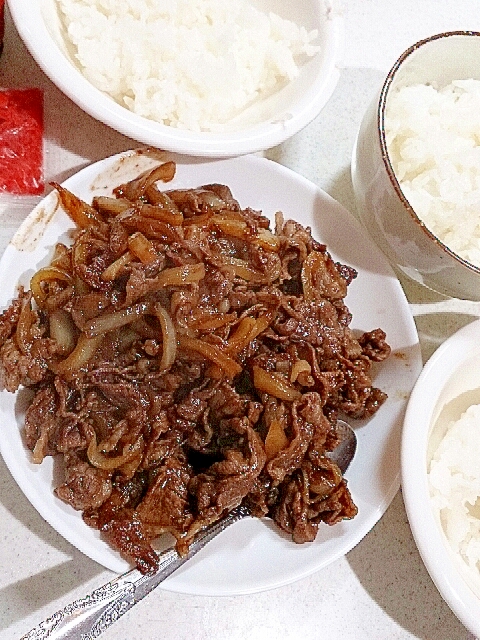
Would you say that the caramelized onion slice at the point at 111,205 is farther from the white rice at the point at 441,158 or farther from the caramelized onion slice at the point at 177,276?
the white rice at the point at 441,158

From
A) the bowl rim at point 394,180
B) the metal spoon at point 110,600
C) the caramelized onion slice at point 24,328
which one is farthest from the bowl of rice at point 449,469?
the caramelized onion slice at point 24,328

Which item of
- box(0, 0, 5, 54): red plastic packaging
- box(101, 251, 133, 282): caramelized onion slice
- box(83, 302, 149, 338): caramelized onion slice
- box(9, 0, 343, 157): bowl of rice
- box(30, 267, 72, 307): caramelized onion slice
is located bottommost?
box(83, 302, 149, 338): caramelized onion slice

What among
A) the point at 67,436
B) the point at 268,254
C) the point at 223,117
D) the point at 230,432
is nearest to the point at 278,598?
the point at 230,432

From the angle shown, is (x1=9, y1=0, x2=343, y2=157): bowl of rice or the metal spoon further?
(x1=9, y1=0, x2=343, y2=157): bowl of rice

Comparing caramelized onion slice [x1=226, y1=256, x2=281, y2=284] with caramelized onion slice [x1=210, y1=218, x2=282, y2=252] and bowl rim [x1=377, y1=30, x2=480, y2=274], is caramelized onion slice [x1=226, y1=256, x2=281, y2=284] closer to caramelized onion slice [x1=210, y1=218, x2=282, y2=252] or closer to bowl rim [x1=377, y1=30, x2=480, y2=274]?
caramelized onion slice [x1=210, y1=218, x2=282, y2=252]


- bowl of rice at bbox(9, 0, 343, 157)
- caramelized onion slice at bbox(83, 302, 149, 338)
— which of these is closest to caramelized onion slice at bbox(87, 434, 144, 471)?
caramelized onion slice at bbox(83, 302, 149, 338)

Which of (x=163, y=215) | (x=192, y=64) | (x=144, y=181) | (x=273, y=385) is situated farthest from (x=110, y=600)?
(x=192, y=64)

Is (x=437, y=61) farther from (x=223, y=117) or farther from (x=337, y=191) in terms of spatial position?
(x=223, y=117)
